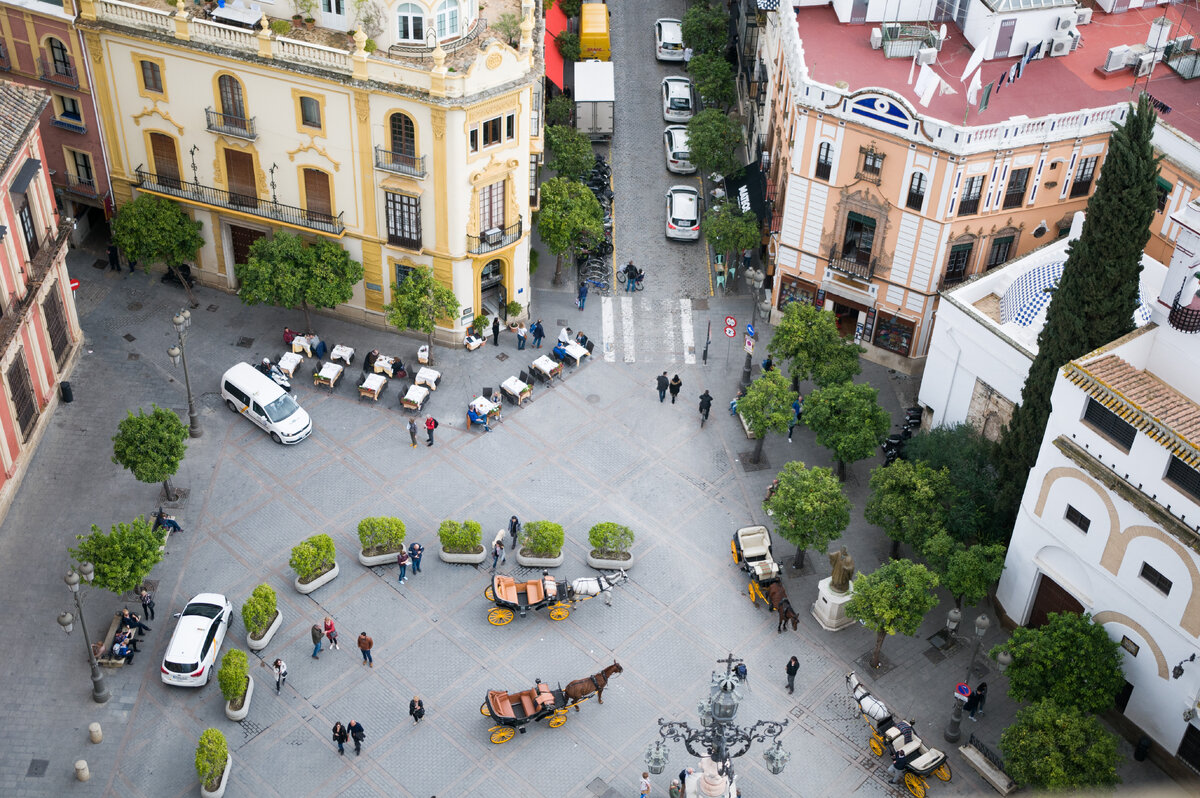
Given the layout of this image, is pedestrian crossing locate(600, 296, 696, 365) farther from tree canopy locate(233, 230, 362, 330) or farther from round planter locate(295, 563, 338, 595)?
round planter locate(295, 563, 338, 595)

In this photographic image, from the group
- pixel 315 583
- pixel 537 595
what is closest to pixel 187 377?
pixel 315 583

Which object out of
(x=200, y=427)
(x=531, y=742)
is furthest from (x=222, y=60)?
(x=531, y=742)

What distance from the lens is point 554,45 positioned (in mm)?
97250

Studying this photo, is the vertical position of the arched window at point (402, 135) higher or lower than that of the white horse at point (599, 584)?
higher

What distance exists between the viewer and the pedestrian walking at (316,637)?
58906 mm

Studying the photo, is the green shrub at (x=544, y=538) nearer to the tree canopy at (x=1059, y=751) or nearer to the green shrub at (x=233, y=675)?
the green shrub at (x=233, y=675)

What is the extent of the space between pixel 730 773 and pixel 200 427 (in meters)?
32.5

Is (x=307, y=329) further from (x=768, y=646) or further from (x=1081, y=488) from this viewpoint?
(x=1081, y=488)

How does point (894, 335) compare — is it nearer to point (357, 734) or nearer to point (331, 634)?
point (331, 634)

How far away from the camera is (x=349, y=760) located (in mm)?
56312

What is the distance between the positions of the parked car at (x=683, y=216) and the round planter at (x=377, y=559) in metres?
29.7

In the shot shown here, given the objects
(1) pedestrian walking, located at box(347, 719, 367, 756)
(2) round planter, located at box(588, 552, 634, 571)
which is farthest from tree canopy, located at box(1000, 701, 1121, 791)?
(1) pedestrian walking, located at box(347, 719, 367, 756)

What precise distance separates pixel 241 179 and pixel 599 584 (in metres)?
28.6

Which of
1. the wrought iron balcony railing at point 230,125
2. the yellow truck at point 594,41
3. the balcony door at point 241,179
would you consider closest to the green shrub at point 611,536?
the balcony door at point 241,179
